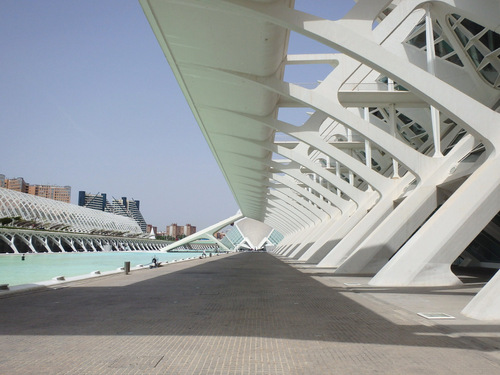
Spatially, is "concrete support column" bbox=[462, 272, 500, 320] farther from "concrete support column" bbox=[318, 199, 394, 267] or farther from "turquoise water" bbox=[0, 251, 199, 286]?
"turquoise water" bbox=[0, 251, 199, 286]

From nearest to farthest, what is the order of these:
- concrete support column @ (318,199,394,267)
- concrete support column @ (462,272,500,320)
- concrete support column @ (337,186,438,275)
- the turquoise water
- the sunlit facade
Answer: concrete support column @ (462,272,500,320) → concrete support column @ (337,186,438,275) → concrete support column @ (318,199,394,267) → the turquoise water → the sunlit facade

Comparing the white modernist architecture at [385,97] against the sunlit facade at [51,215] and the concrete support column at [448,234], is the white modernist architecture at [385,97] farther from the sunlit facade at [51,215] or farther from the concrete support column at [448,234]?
the sunlit facade at [51,215]

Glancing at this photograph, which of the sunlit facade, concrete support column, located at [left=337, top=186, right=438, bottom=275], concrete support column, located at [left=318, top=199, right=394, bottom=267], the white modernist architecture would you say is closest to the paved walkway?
the white modernist architecture

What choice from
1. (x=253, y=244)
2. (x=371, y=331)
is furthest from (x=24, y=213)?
(x=371, y=331)

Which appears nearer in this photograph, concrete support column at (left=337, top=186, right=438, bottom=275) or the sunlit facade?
concrete support column at (left=337, top=186, right=438, bottom=275)

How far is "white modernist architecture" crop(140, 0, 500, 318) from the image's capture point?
9414mm

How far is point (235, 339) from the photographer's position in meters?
5.08

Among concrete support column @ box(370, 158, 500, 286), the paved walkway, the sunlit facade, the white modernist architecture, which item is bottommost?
the paved walkway

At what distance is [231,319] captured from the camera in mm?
6473

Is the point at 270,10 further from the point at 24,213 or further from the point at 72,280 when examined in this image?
the point at 24,213

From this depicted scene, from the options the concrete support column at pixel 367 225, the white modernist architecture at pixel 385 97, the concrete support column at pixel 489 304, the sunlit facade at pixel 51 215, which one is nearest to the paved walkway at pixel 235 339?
the concrete support column at pixel 489 304

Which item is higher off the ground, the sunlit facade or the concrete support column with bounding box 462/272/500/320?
the sunlit facade

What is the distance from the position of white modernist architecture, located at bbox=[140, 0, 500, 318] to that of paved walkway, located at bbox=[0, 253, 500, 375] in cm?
167

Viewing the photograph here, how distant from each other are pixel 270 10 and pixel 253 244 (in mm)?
95193
